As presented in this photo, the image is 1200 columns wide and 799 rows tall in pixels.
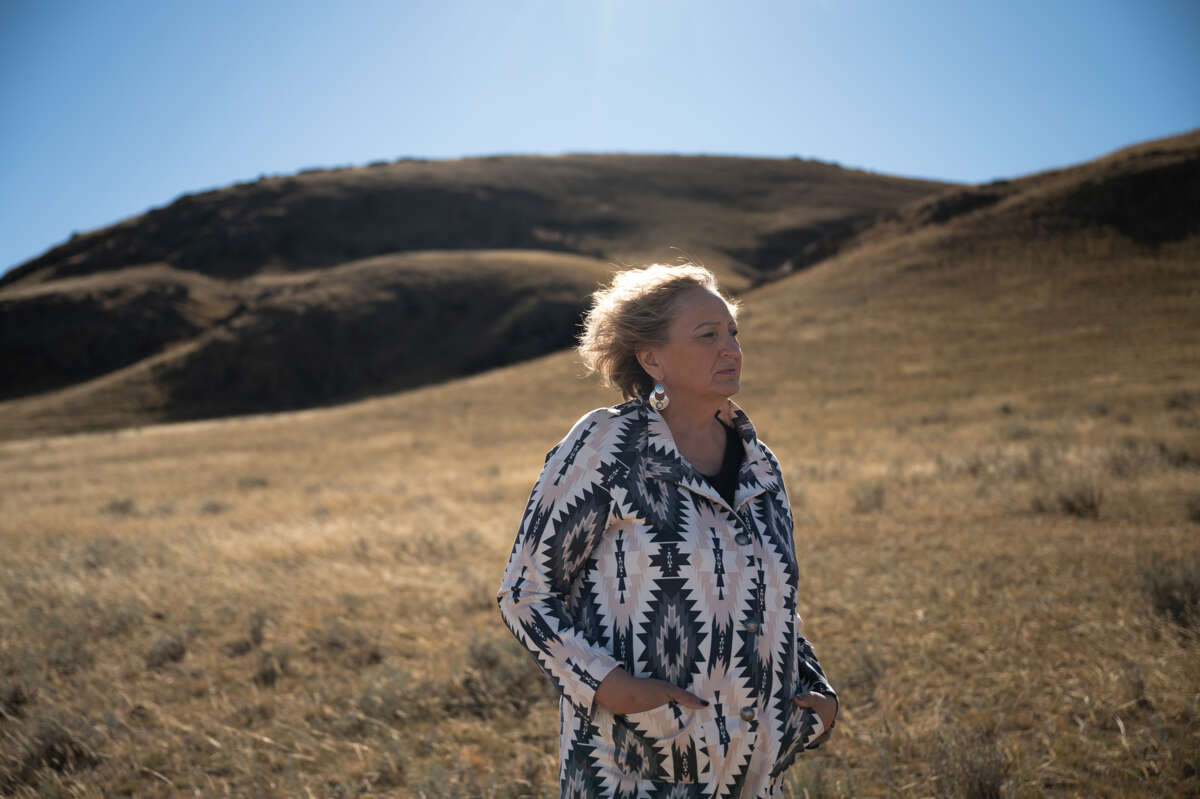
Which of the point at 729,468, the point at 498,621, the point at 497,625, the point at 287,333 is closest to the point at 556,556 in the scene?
the point at 729,468

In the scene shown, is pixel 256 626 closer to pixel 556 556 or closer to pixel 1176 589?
pixel 556 556

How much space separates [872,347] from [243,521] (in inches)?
940

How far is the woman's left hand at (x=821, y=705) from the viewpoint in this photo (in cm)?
214

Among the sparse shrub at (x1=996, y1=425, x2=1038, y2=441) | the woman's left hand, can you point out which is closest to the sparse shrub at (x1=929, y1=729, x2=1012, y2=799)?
the woman's left hand

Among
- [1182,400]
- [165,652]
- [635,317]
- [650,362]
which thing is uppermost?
[635,317]

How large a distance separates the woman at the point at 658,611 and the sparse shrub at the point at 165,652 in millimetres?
4418

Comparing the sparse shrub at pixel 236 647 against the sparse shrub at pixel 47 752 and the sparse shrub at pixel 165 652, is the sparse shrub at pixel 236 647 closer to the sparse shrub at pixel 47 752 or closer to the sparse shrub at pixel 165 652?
the sparse shrub at pixel 165 652

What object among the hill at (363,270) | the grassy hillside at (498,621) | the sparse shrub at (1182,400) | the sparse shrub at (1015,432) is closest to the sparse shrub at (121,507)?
the grassy hillside at (498,621)

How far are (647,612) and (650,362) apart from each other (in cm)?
77

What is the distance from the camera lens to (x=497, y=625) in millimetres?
5746

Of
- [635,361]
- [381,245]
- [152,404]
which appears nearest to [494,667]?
[635,361]

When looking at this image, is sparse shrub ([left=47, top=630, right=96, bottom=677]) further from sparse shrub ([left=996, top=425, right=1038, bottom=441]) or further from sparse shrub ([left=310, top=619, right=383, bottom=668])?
sparse shrub ([left=996, top=425, right=1038, bottom=441])

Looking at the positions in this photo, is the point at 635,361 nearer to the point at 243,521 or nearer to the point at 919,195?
the point at 243,521

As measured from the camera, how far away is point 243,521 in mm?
10789
